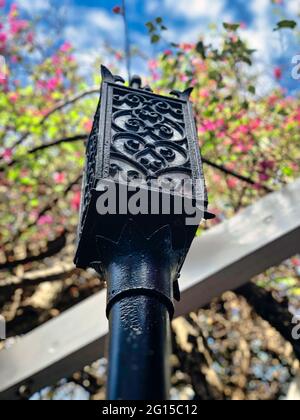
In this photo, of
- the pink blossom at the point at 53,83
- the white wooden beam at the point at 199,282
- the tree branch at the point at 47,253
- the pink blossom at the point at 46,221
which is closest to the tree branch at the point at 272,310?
the white wooden beam at the point at 199,282

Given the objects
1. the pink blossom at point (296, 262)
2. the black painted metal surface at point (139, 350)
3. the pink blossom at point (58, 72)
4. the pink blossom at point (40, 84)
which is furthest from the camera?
the pink blossom at point (58, 72)

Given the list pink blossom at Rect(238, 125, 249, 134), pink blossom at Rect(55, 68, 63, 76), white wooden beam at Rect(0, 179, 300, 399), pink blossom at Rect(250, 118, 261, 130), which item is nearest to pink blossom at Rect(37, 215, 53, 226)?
pink blossom at Rect(55, 68, 63, 76)

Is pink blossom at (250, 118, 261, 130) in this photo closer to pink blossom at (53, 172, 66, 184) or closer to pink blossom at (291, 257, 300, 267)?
pink blossom at (291, 257, 300, 267)

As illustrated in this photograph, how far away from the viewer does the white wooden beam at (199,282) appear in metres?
2.45

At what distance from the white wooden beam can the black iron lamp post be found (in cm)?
117

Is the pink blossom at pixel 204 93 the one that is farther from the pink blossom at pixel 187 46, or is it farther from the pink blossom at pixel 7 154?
the pink blossom at pixel 7 154

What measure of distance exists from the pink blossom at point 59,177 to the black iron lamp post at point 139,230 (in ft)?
12.2

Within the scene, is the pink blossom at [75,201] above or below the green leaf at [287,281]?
above

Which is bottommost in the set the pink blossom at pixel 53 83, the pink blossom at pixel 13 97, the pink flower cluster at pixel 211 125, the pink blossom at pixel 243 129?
the pink flower cluster at pixel 211 125

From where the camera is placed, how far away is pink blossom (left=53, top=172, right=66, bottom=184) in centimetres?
510

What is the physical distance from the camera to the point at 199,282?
2477 mm

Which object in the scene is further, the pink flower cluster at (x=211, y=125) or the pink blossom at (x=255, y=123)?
the pink blossom at (x=255, y=123)
